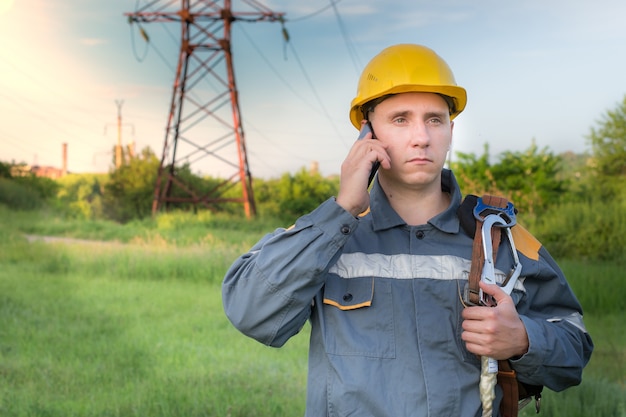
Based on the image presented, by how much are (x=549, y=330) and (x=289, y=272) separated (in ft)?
2.38

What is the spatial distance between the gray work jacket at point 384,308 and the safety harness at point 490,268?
0.09 ft

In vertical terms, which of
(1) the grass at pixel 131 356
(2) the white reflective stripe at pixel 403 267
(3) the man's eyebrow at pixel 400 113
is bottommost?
(1) the grass at pixel 131 356

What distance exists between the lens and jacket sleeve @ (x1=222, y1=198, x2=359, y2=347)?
5.78ft

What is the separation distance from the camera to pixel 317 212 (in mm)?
1779

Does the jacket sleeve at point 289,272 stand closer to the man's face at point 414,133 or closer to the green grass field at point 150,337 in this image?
the man's face at point 414,133

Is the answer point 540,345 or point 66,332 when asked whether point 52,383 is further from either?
point 540,345

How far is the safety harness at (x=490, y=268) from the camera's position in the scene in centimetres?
186

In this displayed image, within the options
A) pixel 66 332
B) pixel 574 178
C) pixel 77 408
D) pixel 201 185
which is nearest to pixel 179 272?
pixel 201 185

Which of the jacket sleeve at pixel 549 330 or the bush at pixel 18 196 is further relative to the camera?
the bush at pixel 18 196

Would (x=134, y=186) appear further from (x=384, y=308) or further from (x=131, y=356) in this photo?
(x=384, y=308)

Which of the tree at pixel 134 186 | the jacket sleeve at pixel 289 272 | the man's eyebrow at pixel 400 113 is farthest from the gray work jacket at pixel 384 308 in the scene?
the tree at pixel 134 186

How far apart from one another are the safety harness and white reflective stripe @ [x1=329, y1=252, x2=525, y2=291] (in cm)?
5

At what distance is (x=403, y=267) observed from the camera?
1934 millimetres

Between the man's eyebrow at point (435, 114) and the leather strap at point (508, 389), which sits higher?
the man's eyebrow at point (435, 114)
